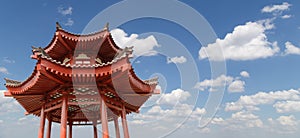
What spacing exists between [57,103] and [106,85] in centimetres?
282

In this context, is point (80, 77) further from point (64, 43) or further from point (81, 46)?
point (64, 43)

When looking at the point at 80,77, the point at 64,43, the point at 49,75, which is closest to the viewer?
the point at 49,75

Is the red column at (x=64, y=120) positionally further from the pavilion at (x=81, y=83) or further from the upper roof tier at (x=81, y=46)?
the upper roof tier at (x=81, y=46)

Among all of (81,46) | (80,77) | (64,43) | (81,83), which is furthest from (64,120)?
(64,43)

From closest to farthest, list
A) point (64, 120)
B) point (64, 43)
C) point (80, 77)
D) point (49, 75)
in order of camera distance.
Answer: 1. point (49, 75)
2. point (80, 77)
3. point (64, 120)
4. point (64, 43)

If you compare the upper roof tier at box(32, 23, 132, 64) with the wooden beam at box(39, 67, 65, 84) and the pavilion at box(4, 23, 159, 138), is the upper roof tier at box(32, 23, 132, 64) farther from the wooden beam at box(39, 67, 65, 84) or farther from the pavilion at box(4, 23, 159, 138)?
the wooden beam at box(39, 67, 65, 84)

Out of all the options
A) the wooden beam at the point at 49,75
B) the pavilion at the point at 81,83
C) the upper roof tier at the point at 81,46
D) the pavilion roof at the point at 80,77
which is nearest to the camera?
the wooden beam at the point at 49,75

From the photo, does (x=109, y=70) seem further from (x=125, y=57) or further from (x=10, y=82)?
(x=10, y=82)

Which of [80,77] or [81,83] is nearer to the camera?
[80,77]

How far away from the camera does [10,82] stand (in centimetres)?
1353

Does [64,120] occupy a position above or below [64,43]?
below

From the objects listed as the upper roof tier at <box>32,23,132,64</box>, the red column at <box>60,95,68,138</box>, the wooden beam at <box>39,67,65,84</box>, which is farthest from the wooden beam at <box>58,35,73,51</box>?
the red column at <box>60,95,68,138</box>

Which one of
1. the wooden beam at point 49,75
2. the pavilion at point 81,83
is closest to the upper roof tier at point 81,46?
the pavilion at point 81,83

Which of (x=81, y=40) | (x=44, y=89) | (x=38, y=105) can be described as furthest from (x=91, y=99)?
(x=38, y=105)
